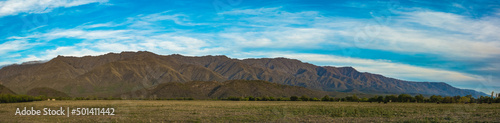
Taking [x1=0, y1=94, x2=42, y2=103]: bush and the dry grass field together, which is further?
[x1=0, y1=94, x2=42, y2=103]: bush

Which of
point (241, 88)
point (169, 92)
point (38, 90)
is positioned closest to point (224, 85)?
point (241, 88)

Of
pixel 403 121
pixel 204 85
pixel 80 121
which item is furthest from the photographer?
pixel 204 85

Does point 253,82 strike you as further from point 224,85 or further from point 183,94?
point 183,94

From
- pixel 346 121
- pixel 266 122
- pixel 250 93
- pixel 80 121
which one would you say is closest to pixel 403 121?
pixel 346 121

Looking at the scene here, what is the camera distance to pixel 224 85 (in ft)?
619

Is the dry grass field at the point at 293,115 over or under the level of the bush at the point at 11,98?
under

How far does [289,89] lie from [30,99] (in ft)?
380

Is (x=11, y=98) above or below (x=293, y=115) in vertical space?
above

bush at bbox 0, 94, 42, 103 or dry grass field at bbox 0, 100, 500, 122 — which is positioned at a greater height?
bush at bbox 0, 94, 42, 103

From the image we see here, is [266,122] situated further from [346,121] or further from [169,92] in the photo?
[169,92]

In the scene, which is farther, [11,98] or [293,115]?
[11,98]

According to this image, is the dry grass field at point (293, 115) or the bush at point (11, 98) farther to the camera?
the bush at point (11, 98)

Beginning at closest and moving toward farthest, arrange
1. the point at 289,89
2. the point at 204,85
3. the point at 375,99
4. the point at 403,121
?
1. the point at 403,121
2. the point at 375,99
3. the point at 289,89
4. the point at 204,85

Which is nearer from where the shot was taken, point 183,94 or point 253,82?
point 183,94
